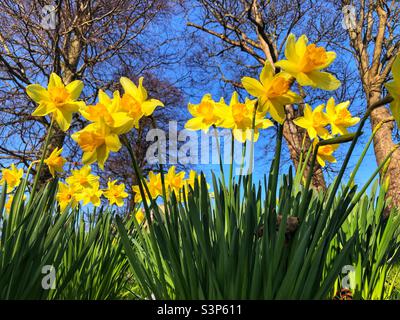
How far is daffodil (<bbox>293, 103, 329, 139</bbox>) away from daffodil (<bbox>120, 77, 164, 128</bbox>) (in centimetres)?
46

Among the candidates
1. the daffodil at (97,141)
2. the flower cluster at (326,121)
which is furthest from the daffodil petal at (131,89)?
the flower cluster at (326,121)

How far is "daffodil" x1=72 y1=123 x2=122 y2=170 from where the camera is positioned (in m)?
0.74

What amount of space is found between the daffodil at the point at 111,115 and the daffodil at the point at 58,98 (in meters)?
0.23

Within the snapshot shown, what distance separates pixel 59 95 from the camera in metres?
1.00

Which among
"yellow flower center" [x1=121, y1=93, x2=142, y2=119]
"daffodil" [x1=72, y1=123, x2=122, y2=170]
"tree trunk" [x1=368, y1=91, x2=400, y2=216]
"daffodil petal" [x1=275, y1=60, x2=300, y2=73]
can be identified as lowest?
"daffodil" [x1=72, y1=123, x2=122, y2=170]

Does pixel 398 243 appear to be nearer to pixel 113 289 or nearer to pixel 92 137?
pixel 113 289

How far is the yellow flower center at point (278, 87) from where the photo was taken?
767mm

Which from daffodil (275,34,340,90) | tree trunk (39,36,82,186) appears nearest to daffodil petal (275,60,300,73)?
daffodil (275,34,340,90)

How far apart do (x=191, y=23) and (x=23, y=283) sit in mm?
7633

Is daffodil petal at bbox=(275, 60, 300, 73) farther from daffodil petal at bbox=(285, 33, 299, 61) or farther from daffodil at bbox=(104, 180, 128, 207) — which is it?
daffodil at bbox=(104, 180, 128, 207)

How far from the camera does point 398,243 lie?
1428 mm

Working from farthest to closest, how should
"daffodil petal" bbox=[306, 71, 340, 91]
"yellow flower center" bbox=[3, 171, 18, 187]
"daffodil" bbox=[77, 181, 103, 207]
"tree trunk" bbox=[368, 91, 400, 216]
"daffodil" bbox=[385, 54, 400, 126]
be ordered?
"tree trunk" bbox=[368, 91, 400, 216] → "daffodil" bbox=[77, 181, 103, 207] → "yellow flower center" bbox=[3, 171, 18, 187] → "daffodil petal" bbox=[306, 71, 340, 91] → "daffodil" bbox=[385, 54, 400, 126]

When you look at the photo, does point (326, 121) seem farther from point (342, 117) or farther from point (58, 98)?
point (58, 98)

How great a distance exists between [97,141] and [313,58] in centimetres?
47
